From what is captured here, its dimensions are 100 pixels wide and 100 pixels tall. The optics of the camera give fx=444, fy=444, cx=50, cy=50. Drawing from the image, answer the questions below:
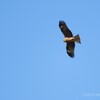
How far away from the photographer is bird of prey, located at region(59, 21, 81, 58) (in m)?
35.3

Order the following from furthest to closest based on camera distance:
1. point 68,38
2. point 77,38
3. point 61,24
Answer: point 68,38
point 61,24
point 77,38

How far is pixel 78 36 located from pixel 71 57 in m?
2.99

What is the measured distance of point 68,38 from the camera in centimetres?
3597

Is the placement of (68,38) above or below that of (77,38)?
above

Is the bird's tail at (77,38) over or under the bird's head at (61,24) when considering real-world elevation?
under

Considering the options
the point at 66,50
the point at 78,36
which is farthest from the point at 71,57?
the point at 78,36

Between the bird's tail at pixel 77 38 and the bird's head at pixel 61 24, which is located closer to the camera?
the bird's tail at pixel 77 38

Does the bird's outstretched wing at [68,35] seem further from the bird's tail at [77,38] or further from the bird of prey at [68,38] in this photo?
the bird's tail at [77,38]

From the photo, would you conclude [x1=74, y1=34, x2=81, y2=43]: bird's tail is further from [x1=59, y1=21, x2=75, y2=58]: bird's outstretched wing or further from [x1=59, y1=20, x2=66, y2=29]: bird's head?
[x1=59, y1=20, x2=66, y2=29]: bird's head

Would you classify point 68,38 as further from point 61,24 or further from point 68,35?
point 61,24

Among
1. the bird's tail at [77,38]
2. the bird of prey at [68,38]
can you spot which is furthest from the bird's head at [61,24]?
the bird's tail at [77,38]

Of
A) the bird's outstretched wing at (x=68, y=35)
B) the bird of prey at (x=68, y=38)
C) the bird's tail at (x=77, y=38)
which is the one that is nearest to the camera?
the bird's tail at (x=77, y=38)

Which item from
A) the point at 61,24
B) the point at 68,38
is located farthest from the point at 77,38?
the point at 61,24

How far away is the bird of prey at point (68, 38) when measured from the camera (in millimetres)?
35344
